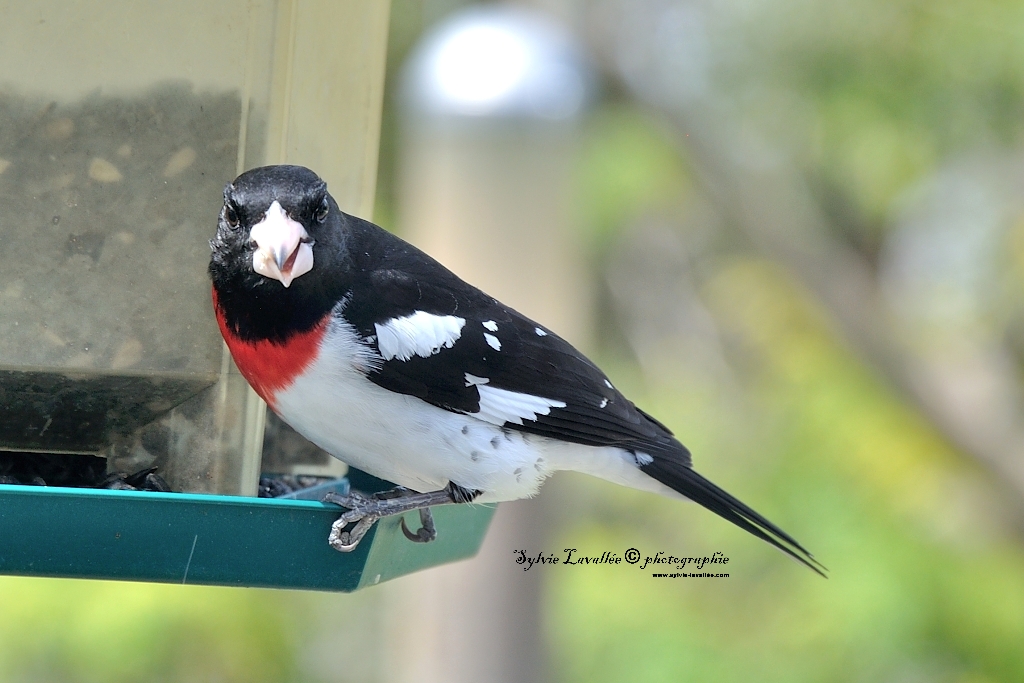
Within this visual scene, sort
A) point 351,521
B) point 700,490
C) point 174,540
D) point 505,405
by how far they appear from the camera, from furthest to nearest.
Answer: point 700,490 → point 505,405 → point 351,521 → point 174,540

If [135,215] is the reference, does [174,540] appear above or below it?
below

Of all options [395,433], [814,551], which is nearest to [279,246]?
[395,433]

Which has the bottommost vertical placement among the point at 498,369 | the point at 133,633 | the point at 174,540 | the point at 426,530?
the point at 133,633

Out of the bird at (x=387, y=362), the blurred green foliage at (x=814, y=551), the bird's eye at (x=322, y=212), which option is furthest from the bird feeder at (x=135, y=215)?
the blurred green foliage at (x=814, y=551)

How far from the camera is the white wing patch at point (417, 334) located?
2.79 meters

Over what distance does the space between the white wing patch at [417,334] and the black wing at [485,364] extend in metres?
0.01

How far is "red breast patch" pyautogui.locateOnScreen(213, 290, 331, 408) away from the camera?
107 inches

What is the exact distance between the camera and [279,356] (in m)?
2.73

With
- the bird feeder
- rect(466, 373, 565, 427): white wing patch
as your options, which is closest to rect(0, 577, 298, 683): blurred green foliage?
the bird feeder

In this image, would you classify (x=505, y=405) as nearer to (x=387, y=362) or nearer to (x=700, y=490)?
(x=387, y=362)

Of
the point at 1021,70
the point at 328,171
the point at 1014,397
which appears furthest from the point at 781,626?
the point at 328,171

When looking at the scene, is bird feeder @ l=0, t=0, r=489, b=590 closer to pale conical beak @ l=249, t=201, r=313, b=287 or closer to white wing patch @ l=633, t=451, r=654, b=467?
pale conical beak @ l=249, t=201, r=313, b=287

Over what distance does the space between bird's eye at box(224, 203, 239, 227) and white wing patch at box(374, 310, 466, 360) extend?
0.43m

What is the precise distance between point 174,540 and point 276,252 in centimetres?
66
